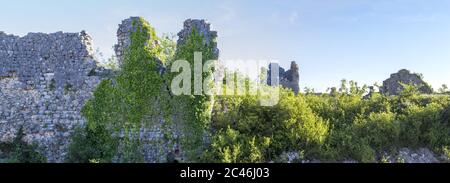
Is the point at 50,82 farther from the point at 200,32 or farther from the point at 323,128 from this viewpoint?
the point at 323,128

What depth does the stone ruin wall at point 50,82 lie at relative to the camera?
49.6ft

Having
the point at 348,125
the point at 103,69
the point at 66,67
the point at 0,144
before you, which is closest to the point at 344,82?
the point at 348,125

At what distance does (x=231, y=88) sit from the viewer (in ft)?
54.8

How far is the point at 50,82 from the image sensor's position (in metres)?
15.6

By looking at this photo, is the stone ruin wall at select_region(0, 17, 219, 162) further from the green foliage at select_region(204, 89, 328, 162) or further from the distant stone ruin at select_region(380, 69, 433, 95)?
the distant stone ruin at select_region(380, 69, 433, 95)

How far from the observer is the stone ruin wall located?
15.1 meters

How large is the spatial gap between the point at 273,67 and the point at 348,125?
10551 mm

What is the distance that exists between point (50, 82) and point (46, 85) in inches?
5.8

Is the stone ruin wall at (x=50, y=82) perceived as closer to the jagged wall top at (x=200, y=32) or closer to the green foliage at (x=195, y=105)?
the jagged wall top at (x=200, y=32)

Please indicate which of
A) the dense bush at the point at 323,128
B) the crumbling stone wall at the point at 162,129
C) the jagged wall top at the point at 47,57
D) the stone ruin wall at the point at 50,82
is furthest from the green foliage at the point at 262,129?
the jagged wall top at the point at 47,57
